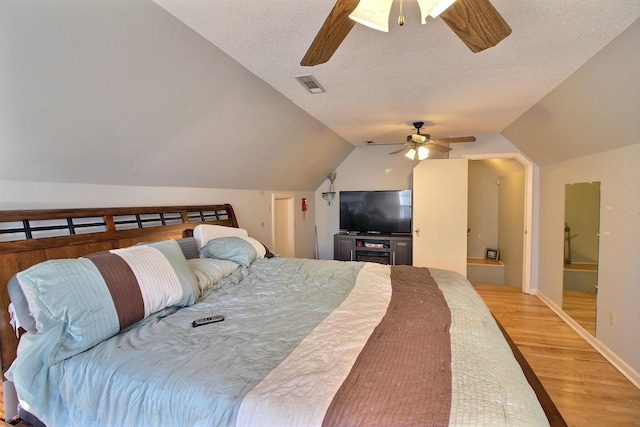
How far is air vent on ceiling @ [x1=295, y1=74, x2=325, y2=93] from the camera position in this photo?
2443mm

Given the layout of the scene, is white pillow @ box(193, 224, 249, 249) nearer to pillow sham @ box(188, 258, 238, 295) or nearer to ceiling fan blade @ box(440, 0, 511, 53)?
pillow sham @ box(188, 258, 238, 295)

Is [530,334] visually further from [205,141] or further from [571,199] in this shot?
[205,141]

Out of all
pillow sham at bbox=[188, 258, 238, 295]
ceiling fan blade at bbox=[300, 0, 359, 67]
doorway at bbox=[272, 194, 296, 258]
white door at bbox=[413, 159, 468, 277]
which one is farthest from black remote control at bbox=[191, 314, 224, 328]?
white door at bbox=[413, 159, 468, 277]

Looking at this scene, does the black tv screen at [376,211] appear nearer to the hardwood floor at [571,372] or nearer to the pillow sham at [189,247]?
the hardwood floor at [571,372]

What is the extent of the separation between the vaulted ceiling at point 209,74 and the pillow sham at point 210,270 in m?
0.87

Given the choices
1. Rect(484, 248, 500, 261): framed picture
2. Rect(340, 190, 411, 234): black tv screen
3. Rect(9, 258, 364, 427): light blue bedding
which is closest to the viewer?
Rect(9, 258, 364, 427): light blue bedding

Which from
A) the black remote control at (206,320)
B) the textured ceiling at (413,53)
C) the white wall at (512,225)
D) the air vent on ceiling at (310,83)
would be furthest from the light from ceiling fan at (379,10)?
the white wall at (512,225)

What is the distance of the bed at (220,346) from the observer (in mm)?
1068

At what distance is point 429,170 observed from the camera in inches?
188

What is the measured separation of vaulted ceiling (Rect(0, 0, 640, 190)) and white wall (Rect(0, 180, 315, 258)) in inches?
2.8

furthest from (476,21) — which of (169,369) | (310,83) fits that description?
(169,369)

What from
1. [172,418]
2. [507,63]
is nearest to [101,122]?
[172,418]

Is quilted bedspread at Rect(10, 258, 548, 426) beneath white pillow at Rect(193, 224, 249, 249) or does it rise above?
beneath

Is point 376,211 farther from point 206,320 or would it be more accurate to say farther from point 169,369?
point 169,369
